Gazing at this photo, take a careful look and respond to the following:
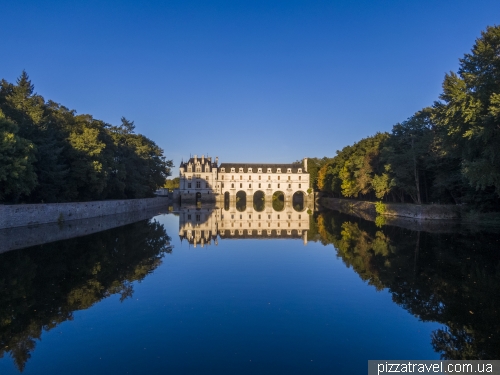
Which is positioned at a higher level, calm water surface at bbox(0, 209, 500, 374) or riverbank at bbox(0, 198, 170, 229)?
riverbank at bbox(0, 198, 170, 229)

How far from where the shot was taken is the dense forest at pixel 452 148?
21000 mm

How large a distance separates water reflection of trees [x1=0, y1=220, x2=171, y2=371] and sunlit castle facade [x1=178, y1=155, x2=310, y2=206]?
201 feet

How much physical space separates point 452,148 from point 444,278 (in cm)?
1798

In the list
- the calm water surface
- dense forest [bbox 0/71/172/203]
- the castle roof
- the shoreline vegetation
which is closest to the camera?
the calm water surface

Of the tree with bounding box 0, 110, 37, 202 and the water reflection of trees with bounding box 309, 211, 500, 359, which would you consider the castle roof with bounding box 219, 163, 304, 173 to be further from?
the water reflection of trees with bounding box 309, 211, 500, 359

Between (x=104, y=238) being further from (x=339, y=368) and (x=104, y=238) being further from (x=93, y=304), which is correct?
(x=339, y=368)

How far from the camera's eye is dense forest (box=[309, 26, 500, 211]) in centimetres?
2100

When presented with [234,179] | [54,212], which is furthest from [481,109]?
[234,179]

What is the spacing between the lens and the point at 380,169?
43.1 metres

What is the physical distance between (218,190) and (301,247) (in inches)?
2520

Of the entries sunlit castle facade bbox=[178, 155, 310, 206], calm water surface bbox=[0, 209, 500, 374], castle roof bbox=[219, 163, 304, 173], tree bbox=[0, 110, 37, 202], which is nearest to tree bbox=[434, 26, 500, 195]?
calm water surface bbox=[0, 209, 500, 374]

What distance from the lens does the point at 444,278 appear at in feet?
38.2

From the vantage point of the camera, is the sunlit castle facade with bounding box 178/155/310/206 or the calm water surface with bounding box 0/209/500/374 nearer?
the calm water surface with bounding box 0/209/500/374

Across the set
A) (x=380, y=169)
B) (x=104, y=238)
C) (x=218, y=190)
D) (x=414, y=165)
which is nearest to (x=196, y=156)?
(x=218, y=190)
